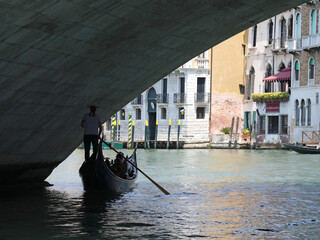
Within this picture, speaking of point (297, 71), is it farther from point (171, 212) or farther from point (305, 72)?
point (171, 212)

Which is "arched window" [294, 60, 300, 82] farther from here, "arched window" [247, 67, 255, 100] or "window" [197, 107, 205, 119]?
"window" [197, 107, 205, 119]

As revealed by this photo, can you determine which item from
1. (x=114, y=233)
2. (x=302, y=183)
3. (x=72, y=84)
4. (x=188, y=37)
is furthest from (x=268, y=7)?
(x=302, y=183)

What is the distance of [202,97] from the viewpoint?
4634 cm

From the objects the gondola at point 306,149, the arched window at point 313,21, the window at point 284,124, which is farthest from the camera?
the window at point 284,124

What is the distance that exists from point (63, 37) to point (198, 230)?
2.86 m

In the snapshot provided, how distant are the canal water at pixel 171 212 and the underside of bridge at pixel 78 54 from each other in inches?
37.0

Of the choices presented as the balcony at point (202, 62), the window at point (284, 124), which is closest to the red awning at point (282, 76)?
the window at point (284, 124)

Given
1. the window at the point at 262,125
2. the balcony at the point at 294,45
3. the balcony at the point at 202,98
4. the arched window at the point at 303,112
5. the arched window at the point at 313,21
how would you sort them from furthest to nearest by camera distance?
1. the balcony at the point at 202,98
2. the window at the point at 262,125
3. the balcony at the point at 294,45
4. the arched window at the point at 303,112
5. the arched window at the point at 313,21

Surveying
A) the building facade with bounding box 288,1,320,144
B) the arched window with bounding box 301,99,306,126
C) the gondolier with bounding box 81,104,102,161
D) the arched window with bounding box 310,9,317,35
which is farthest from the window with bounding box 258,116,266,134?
the gondolier with bounding box 81,104,102,161

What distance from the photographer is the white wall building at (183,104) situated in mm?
46125

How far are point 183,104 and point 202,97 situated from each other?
4.12 feet

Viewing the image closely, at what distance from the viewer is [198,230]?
904 cm

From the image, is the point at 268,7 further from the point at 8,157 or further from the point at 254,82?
the point at 254,82

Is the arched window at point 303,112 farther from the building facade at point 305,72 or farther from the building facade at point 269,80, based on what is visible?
the building facade at point 269,80
